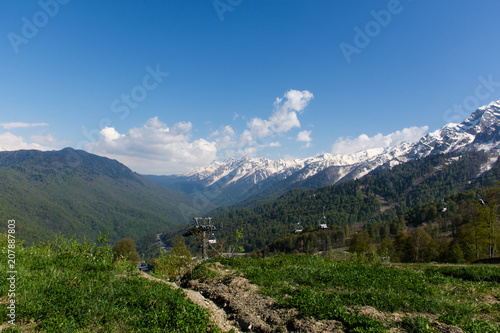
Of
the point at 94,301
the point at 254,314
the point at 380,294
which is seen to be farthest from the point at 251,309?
the point at 94,301

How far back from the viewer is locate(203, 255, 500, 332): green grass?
25.0 feet

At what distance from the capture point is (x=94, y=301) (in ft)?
26.1

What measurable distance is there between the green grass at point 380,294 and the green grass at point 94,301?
3.73m

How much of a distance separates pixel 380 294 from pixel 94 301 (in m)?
9.56

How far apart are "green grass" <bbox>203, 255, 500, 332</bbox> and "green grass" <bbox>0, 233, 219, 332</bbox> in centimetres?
373

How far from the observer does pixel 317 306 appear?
853cm

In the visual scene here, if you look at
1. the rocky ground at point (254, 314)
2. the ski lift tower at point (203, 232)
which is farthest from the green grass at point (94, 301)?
the ski lift tower at point (203, 232)

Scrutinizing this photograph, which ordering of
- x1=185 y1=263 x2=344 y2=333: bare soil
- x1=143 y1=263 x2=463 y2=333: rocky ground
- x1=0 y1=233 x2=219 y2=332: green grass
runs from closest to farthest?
x1=0 y1=233 x2=219 y2=332: green grass < x1=143 y1=263 x2=463 y2=333: rocky ground < x1=185 y1=263 x2=344 y2=333: bare soil

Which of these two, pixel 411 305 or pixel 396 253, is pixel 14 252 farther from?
pixel 396 253

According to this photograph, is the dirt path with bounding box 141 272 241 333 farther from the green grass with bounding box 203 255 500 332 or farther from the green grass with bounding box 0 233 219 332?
the green grass with bounding box 203 255 500 332

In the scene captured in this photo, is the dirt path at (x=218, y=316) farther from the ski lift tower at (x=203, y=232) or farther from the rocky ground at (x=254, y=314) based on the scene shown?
the ski lift tower at (x=203, y=232)

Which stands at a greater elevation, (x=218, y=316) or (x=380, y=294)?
(x=380, y=294)

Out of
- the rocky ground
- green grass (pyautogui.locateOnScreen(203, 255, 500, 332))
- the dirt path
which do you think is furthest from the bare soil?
green grass (pyautogui.locateOnScreen(203, 255, 500, 332))

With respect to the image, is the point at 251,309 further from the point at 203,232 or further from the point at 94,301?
the point at 203,232
